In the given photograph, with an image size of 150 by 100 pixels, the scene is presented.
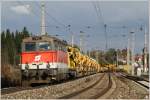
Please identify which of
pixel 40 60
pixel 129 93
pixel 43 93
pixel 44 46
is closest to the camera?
pixel 43 93

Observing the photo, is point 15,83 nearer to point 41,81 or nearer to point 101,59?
point 41,81

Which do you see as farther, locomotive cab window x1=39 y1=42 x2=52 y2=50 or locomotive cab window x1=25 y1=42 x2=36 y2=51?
locomotive cab window x1=25 y1=42 x2=36 y2=51

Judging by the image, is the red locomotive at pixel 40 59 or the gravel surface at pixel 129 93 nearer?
the gravel surface at pixel 129 93

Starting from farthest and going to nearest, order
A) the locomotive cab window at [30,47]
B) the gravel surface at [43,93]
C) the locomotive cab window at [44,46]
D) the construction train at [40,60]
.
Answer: the locomotive cab window at [30,47]
the locomotive cab window at [44,46]
the construction train at [40,60]
the gravel surface at [43,93]

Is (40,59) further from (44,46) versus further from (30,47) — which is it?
(30,47)

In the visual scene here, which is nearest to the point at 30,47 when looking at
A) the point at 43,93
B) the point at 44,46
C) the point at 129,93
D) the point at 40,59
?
the point at 44,46

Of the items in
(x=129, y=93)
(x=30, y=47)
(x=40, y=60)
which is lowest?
(x=129, y=93)

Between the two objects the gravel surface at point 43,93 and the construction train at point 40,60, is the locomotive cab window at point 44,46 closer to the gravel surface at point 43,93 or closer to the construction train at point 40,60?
the construction train at point 40,60

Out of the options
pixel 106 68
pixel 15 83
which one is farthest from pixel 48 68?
pixel 106 68

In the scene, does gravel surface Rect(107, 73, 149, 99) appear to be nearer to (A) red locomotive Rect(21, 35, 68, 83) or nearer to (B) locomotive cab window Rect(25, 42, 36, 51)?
(A) red locomotive Rect(21, 35, 68, 83)

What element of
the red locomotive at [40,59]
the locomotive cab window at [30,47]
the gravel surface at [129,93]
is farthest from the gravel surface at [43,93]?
the locomotive cab window at [30,47]

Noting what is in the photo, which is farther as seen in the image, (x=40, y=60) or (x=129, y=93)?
(x=40, y=60)

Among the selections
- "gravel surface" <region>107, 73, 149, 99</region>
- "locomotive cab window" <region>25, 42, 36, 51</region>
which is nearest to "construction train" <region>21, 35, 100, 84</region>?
"locomotive cab window" <region>25, 42, 36, 51</region>

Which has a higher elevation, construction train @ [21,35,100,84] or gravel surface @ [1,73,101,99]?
construction train @ [21,35,100,84]
